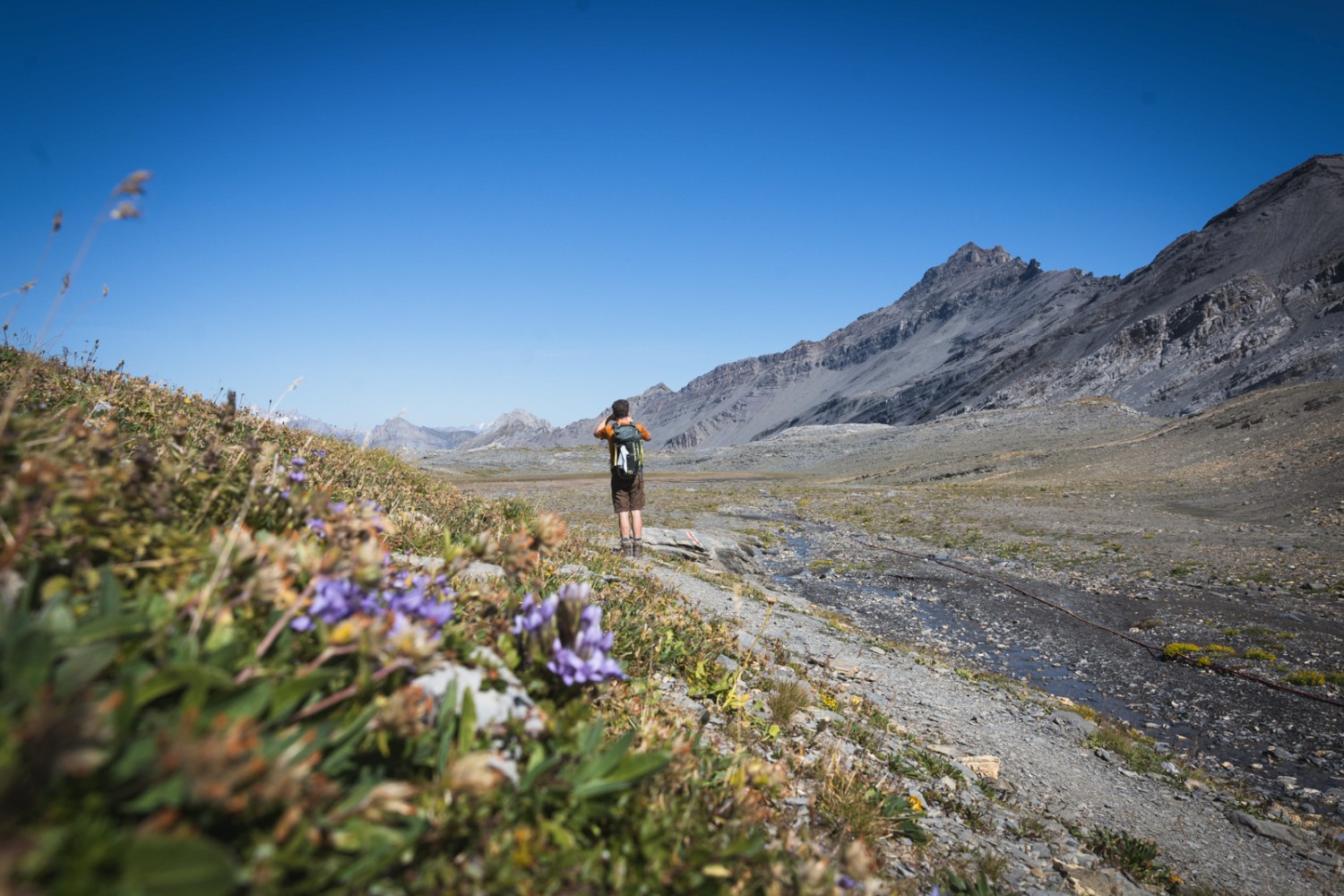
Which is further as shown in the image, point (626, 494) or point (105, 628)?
point (626, 494)

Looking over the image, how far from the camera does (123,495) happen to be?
2021 millimetres

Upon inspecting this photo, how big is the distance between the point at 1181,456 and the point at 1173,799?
42615 mm

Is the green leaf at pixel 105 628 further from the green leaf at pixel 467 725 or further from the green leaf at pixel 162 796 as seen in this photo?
the green leaf at pixel 467 725

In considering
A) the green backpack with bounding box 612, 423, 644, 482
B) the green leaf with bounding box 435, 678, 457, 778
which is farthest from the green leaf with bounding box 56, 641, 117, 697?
the green backpack with bounding box 612, 423, 644, 482

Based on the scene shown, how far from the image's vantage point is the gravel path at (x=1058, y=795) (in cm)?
412

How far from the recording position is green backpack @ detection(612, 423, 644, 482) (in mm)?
10125

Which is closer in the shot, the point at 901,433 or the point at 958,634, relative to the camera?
the point at 958,634

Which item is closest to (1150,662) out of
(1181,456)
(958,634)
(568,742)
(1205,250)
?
(958,634)

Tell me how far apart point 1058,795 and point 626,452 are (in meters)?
7.09

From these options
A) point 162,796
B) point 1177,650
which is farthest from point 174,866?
point 1177,650

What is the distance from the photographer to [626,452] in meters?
10.1

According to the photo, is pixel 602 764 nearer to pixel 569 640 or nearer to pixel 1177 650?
pixel 569 640

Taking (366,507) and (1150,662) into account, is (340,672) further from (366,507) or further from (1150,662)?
(1150,662)

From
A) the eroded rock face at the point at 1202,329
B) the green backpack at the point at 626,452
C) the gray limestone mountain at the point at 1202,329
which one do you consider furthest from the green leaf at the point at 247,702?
the gray limestone mountain at the point at 1202,329
